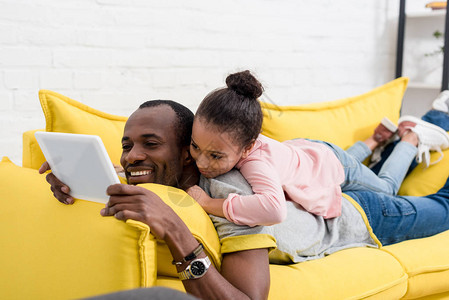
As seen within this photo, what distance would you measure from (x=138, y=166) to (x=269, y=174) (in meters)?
0.32

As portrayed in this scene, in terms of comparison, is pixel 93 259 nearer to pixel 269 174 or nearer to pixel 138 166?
pixel 138 166

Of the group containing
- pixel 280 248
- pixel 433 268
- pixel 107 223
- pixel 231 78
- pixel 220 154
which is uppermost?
pixel 231 78

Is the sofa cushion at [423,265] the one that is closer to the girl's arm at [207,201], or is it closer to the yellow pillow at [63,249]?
the girl's arm at [207,201]

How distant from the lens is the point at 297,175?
5.16 ft

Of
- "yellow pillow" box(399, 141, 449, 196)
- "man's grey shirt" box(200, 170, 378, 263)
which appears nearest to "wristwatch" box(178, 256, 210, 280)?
"man's grey shirt" box(200, 170, 378, 263)

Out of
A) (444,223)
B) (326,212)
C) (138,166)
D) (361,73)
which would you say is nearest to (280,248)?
(326,212)

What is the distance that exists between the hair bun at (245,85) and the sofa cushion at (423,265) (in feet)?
2.29

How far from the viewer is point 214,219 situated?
4.28 ft

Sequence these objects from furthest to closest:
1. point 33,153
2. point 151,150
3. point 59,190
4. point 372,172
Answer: point 372,172
point 33,153
point 151,150
point 59,190

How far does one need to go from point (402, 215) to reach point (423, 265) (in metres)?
0.21

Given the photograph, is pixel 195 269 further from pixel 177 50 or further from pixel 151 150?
pixel 177 50

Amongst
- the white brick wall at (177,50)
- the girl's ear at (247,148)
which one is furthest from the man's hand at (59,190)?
the white brick wall at (177,50)

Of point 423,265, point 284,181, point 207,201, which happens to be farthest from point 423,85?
point 207,201

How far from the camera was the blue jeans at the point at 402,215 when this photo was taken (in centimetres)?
177
